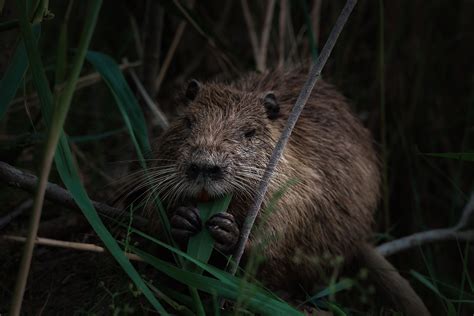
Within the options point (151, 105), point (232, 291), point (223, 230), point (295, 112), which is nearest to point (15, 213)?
point (151, 105)

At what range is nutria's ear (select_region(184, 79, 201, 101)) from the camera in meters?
2.81

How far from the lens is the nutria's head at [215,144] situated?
2234mm

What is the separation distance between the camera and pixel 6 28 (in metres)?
2.20

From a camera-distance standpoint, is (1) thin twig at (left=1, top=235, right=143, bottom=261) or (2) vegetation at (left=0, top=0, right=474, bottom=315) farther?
(2) vegetation at (left=0, top=0, right=474, bottom=315)

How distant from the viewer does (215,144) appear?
2336mm

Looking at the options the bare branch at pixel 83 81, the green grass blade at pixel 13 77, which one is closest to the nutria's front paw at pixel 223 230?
the green grass blade at pixel 13 77

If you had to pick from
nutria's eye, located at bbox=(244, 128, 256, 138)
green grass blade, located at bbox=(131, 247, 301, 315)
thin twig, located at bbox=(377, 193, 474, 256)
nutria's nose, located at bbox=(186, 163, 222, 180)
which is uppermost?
nutria's eye, located at bbox=(244, 128, 256, 138)

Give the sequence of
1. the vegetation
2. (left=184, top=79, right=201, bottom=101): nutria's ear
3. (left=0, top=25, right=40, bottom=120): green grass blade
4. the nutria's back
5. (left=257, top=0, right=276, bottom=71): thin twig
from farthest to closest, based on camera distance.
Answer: (left=257, top=0, right=276, bottom=71): thin twig → (left=184, top=79, right=201, bottom=101): nutria's ear → the vegetation → the nutria's back → (left=0, top=25, right=40, bottom=120): green grass blade

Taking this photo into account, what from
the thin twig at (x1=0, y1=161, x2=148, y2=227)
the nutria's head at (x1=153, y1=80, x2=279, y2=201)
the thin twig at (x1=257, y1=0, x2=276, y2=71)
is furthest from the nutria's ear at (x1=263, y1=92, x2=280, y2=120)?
Result: the thin twig at (x1=257, y1=0, x2=276, y2=71)

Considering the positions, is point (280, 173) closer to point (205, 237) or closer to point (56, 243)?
point (205, 237)

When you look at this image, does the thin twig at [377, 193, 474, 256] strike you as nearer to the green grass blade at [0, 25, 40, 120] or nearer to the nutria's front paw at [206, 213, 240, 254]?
the nutria's front paw at [206, 213, 240, 254]

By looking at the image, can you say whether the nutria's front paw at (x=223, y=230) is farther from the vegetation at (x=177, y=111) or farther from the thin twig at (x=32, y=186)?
the thin twig at (x=32, y=186)

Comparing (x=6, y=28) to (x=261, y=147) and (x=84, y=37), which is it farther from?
(x=261, y=147)

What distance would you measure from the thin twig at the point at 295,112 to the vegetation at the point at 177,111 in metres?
0.18
